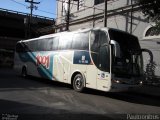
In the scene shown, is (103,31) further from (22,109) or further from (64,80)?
(22,109)

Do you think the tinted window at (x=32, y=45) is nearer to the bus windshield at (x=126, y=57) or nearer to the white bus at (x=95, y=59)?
the white bus at (x=95, y=59)

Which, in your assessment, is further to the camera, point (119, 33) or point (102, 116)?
point (119, 33)

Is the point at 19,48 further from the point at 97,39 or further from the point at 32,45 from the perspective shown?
the point at 97,39

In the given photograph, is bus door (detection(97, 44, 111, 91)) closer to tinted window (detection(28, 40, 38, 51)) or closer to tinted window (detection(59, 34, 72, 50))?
tinted window (detection(59, 34, 72, 50))

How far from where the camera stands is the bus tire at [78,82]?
53.8 feet

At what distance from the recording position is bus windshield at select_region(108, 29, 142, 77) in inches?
571

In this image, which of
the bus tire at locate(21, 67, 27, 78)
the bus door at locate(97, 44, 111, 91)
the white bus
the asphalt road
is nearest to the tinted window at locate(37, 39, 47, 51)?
the white bus

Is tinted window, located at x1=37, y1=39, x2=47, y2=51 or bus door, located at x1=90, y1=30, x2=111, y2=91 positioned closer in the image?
bus door, located at x1=90, y1=30, x2=111, y2=91

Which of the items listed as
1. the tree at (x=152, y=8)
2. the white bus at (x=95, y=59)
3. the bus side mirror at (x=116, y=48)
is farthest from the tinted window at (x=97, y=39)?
the tree at (x=152, y=8)

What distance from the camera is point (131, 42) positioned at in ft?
51.0

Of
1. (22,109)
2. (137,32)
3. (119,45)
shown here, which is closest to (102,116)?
(22,109)

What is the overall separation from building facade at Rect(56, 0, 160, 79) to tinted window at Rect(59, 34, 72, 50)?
4535mm

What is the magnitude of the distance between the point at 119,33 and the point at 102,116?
246 inches

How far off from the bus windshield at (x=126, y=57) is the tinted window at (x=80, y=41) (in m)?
1.72
